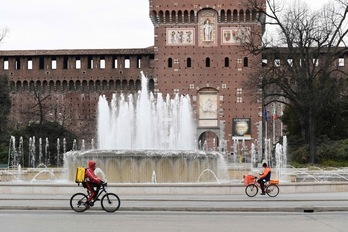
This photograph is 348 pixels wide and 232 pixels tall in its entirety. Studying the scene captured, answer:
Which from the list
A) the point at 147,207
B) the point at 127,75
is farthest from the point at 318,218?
the point at 127,75

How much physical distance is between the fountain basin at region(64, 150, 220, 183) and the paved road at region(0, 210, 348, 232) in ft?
25.5

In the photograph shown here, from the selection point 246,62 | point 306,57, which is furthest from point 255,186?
point 246,62

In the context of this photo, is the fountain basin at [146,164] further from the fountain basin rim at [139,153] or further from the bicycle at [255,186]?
the bicycle at [255,186]

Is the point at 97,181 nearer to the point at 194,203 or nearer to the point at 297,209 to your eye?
the point at 194,203

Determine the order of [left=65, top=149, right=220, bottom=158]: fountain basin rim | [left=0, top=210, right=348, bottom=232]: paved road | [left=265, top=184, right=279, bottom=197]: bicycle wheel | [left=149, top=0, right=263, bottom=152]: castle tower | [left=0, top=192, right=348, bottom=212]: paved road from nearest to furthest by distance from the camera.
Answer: [left=0, top=210, right=348, bottom=232]: paved road → [left=0, top=192, right=348, bottom=212]: paved road → [left=265, top=184, right=279, bottom=197]: bicycle wheel → [left=65, top=149, right=220, bottom=158]: fountain basin rim → [left=149, top=0, right=263, bottom=152]: castle tower

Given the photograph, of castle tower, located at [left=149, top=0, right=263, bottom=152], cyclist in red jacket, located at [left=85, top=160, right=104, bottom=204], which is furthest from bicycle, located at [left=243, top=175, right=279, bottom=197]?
castle tower, located at [left=149, top=0, right=263, bottom=152]

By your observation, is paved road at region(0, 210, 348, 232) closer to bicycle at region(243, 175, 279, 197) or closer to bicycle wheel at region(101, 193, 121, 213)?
bicycle wheel at region(101, 193, 121, 213)

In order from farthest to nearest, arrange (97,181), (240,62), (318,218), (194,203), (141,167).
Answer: (240,62), (141,167), (194,203), (97,181), (318,218)

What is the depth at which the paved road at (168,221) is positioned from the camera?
11.8 m

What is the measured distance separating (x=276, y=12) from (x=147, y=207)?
2712cm

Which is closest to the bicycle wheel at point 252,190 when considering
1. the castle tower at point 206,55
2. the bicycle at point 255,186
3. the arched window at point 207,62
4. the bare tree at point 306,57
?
the bicycle at point 255,186

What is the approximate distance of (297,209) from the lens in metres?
15.1

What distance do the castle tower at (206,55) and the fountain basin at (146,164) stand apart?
31.5 m

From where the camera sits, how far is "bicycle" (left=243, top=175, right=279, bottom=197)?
766 inches
